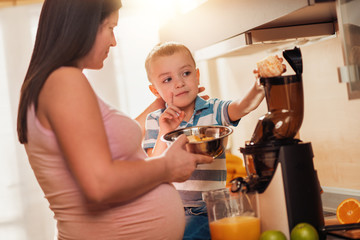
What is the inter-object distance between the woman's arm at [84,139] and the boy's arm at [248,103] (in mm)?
590

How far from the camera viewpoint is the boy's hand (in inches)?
60.2

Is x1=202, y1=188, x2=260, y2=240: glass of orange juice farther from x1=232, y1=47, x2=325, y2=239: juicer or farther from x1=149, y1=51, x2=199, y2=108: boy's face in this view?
x1=149, y1=51, x2=199, y2=108: boy's face

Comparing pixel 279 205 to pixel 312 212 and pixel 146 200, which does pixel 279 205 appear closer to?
pixel 312 212

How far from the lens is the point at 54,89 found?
0.94m

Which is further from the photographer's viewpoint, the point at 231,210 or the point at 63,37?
the point at 231,210

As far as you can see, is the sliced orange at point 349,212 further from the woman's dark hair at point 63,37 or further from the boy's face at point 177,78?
the woman's dark hair at point 63,37

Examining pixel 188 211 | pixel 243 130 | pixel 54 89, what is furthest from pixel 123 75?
pixel 54 89

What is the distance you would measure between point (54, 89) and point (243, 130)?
5.35ft

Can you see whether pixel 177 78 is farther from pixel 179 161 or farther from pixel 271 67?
pixel 179 161

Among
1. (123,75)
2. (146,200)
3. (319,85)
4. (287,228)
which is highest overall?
(123,75)

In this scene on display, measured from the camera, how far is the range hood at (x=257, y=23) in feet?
4.10

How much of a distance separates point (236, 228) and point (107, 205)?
0.32 metres

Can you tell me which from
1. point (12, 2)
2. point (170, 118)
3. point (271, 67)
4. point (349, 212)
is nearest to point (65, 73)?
point (271, 67)

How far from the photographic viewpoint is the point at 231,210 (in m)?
1.20
